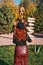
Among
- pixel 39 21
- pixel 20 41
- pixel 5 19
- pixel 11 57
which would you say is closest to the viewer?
pixel 20 41

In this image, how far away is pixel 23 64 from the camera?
4.71 m

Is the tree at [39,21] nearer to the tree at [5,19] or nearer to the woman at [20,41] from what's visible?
the tree at [5,19]

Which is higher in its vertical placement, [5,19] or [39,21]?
[5,19]

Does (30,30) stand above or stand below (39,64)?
below

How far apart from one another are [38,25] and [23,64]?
1108 cm

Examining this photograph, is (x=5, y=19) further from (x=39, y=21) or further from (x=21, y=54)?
(x=21, y=54)

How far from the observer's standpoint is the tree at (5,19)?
14.8 metres

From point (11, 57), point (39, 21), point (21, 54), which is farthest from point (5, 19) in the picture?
point (21, 54)

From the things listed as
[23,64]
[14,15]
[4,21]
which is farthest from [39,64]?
[14,15]

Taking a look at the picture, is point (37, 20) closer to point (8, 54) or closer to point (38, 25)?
point (38, 25)

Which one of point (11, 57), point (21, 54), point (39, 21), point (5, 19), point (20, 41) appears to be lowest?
point (39, 21)

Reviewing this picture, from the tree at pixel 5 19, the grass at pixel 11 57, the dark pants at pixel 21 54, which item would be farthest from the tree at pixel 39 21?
the dark pants at pixel 21 54

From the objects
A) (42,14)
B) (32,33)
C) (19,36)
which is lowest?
(32,33)

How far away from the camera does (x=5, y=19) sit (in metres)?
15.0
